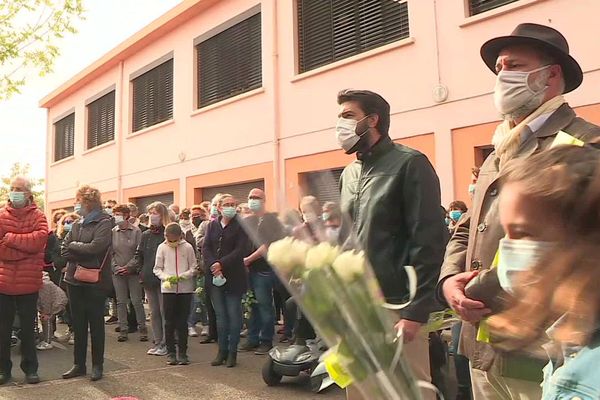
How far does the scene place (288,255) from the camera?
47.6 inches

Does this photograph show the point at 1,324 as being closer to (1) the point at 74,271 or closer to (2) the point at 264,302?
(1) the point at 74,271

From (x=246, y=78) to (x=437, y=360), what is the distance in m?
11.4

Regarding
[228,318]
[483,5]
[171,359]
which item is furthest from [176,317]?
[483,5]

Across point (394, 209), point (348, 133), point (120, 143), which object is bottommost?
point (394, 209)

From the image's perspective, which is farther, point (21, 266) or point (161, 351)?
point (161, 351)

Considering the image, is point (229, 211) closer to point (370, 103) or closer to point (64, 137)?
point (370, 103)

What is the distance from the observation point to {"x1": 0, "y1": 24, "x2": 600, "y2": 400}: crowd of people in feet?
A: 3.78

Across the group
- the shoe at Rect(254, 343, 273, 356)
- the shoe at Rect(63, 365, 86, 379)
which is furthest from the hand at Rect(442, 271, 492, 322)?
the shoe at Rect(254, 343, 273, 356)

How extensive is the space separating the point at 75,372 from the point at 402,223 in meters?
5.00

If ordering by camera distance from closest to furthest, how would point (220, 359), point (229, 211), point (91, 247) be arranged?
point (91, 247) < point (220, 359) < point (229, 211)

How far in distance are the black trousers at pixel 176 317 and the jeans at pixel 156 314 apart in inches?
24.1

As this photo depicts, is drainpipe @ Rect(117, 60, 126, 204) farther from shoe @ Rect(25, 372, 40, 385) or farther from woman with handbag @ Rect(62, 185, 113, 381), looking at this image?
shoe @ Rect(25, 372, 40, 385)

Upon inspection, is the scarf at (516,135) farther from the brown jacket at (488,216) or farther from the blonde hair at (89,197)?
the blonde hair at (89,197)

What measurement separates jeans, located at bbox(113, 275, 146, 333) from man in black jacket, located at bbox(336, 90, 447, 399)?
6.67 meters
